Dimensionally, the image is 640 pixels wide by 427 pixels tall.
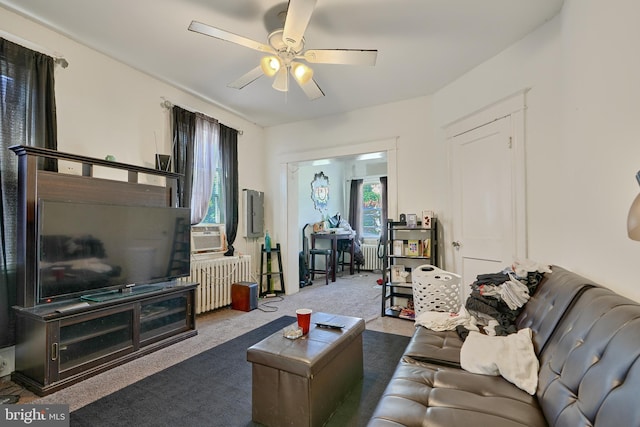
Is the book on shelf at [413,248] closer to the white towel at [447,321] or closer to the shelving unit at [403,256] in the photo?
the shelving unit at [403,256]

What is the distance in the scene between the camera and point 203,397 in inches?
78.4

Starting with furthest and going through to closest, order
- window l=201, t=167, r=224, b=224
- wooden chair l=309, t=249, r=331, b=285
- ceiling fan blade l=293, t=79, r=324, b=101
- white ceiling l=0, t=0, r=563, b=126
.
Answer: wooden chair l=309, t=249, r=331, b=285 → window l=201, t=167, r=224, b=224 → ceiling fan blade l=293, t=79, r=324, b=101 → white ceiling l=0, t=0, r=563, b=126

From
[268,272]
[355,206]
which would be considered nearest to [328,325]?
[268,272]

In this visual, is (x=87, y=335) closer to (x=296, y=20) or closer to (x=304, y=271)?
(x=296, y=20)

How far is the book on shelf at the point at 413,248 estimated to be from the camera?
3.69m

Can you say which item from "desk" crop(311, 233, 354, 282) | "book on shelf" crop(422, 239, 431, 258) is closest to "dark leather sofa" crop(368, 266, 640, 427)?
"book on shelf" crop(422, 239, 431, 258)

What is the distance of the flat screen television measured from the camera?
2.16 meters

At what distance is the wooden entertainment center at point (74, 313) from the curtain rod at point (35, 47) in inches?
34.0

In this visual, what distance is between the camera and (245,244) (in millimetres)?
4691

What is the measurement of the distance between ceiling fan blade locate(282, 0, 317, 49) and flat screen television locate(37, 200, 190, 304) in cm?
194

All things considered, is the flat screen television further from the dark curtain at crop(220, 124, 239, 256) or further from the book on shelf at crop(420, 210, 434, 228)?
Result: the book on shelf at crop(420, 210, 434, 228)

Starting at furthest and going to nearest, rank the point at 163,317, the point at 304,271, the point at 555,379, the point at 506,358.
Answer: the point at 304,271 < the point at 163,317 < the point at 506,358 < the point at 555,379

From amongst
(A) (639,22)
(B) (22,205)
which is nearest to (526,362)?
(A) (639,22)

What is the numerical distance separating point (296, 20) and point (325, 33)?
794 millimetres
